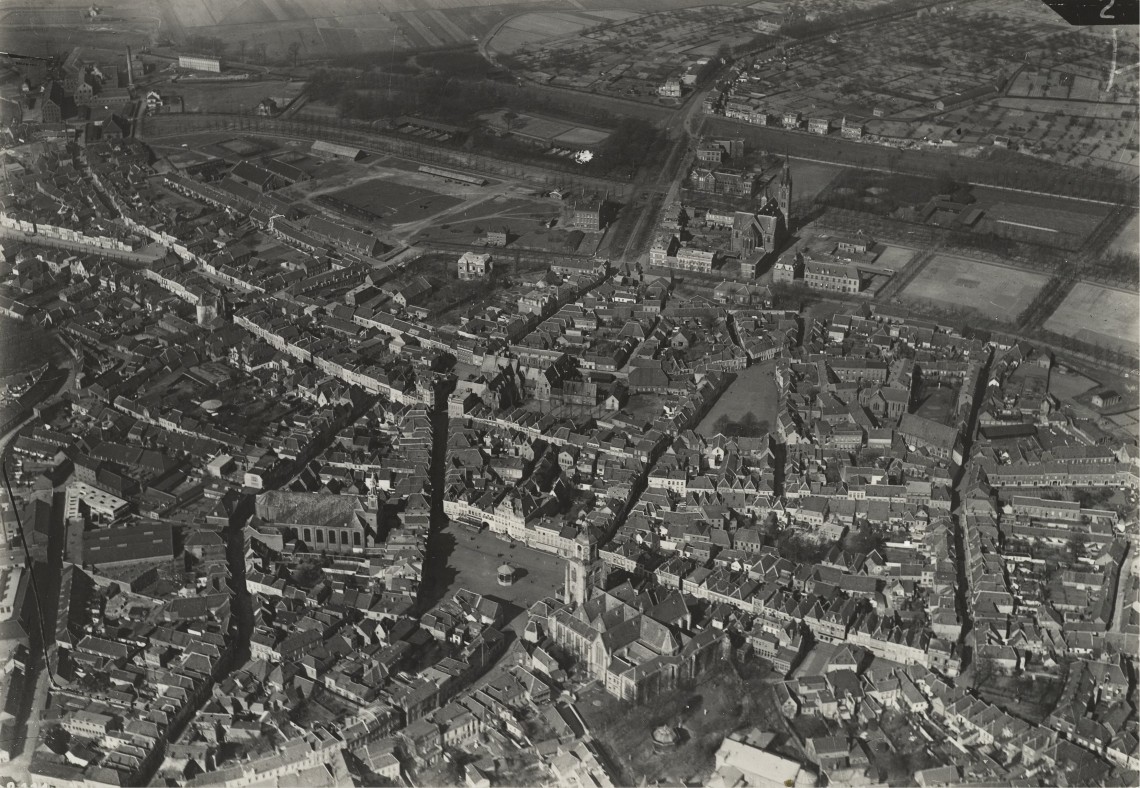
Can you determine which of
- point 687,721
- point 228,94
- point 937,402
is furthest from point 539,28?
point 687,721

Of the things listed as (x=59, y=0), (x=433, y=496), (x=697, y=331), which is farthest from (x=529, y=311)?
(x=59, y=0)

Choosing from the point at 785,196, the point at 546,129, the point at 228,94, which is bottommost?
the point at 546,129

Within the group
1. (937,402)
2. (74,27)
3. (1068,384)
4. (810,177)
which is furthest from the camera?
(74,27)

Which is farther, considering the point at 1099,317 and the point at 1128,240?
the point at 1128,240

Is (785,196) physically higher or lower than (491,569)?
higher

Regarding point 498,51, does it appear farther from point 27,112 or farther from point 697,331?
point 697,331

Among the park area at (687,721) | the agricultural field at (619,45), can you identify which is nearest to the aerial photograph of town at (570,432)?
the park area at (687,721)

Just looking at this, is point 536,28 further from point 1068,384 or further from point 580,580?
point 580,580
